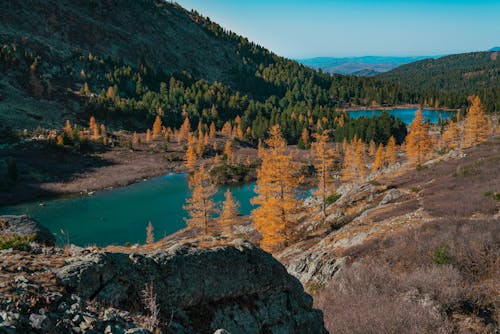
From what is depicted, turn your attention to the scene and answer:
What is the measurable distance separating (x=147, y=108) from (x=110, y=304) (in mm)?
151988

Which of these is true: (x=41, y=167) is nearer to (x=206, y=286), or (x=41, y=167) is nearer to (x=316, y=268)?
(x=316, y=268)

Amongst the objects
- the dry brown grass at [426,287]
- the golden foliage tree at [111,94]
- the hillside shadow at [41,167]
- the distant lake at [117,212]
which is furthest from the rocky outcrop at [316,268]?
the golden foliage tree at [111,94]

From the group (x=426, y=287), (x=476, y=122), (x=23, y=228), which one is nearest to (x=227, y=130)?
(x=476, y=122)

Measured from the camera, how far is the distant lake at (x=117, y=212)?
193 ft

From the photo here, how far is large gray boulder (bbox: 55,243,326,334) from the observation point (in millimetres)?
6574

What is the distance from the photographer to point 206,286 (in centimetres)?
832

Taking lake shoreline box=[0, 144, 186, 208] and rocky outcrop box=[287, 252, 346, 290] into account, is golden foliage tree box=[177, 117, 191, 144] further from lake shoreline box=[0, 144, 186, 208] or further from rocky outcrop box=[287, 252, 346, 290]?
rocky outcrop box=[287, 252, 346, 290]

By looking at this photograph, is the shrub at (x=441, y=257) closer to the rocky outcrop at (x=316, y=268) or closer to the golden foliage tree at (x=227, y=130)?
the rocky outcrop at (x=316, y=268)

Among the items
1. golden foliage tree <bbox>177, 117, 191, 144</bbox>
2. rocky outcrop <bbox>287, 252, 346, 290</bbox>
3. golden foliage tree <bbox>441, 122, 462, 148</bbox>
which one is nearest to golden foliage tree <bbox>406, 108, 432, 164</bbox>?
golden foliage tree <bbox>441, 122, 462, 148</bbox>

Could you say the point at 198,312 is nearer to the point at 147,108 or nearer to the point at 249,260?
the point at 249,260

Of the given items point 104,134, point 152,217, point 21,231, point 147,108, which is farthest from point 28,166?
point 21,231

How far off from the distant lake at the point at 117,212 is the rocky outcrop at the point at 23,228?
144 feet

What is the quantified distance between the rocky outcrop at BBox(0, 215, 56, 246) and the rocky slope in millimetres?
3250

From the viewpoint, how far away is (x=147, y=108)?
489 ft
